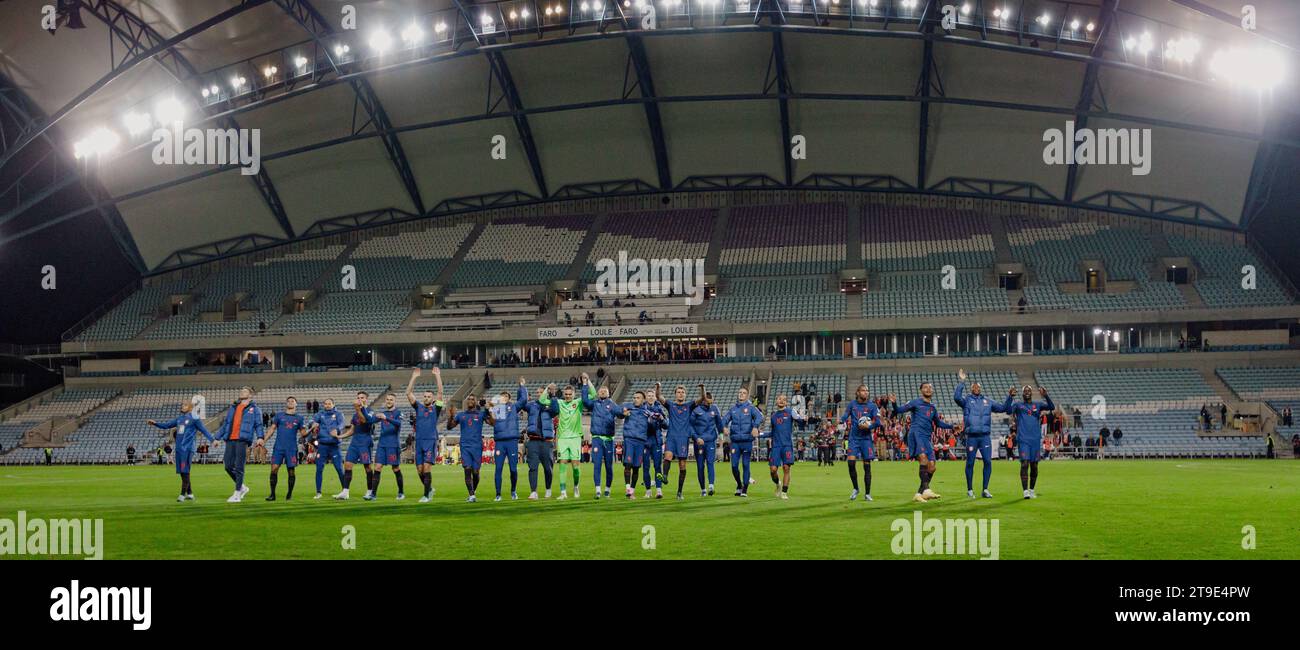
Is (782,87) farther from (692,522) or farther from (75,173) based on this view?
(692,522)

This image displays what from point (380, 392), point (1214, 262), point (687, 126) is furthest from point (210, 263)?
point (1214, 262)

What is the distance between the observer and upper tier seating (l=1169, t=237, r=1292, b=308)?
52.2m

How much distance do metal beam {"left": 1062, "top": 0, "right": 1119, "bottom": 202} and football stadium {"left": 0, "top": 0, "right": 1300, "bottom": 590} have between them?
0.15 m

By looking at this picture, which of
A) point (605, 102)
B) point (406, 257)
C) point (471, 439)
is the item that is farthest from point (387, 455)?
point (406, 257)

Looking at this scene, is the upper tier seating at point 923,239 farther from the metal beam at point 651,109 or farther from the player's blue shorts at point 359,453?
the player's blue shorts at point 359,453

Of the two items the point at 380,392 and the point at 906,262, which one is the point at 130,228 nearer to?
the point at 380,392

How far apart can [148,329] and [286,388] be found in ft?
38.4

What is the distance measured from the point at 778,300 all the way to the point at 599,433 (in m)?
42.3

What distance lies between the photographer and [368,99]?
52.2 metres

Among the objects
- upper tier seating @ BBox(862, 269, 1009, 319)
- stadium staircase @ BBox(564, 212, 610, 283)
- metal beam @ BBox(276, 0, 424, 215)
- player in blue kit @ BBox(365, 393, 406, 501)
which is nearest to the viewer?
player in blue kit @ BBox(365, 393, 406, 501)

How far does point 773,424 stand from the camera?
19.2 m

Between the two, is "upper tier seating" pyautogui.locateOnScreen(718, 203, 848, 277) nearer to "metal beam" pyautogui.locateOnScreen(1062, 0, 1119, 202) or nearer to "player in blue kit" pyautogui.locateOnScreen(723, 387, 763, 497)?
"metal beam" pyautogui.locateOnScreen(1062, 0, 1119, 202)

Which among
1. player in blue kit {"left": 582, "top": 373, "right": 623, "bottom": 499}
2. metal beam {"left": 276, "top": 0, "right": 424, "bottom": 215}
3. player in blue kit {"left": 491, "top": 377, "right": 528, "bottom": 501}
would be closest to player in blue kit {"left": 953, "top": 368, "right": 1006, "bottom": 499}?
player in blue kit {"left": 582, "top": 373, "right": 623, "bottom": 499}
